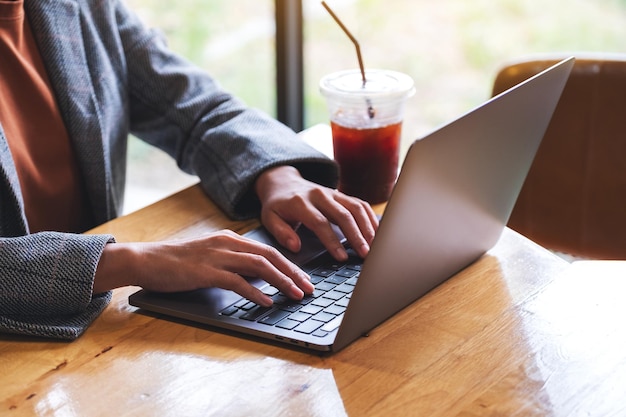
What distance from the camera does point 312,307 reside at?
37.6 inches

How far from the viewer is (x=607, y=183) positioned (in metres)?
1.44

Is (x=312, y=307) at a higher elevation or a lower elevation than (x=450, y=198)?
lower

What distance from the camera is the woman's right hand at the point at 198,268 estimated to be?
0.97 metres

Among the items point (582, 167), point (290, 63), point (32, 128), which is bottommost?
point (290, 63)

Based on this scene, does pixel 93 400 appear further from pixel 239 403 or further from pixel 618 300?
pixel 618 300

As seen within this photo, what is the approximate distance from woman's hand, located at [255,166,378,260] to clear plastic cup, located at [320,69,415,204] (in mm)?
88

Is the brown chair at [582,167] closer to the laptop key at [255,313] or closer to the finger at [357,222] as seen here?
the finger at [357,222]

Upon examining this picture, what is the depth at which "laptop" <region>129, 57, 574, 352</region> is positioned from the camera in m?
0.83

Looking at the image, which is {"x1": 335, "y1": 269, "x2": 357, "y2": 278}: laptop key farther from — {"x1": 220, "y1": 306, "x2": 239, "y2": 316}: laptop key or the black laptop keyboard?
{"x1": 220, "y1": 306, "x2": 239, "y2": 316}: laptop key

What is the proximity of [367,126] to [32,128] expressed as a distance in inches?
20.2

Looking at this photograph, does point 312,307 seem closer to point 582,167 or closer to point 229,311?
point 229,311

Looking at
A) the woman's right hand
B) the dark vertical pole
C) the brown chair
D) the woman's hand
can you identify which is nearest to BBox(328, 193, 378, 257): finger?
the woman's hand

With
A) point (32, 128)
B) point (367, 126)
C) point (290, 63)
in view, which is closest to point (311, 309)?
point (367, 126)

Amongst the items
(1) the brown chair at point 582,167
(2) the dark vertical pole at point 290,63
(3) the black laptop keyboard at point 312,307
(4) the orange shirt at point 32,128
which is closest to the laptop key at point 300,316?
(3) the black laptop keyboard at point 312,307
